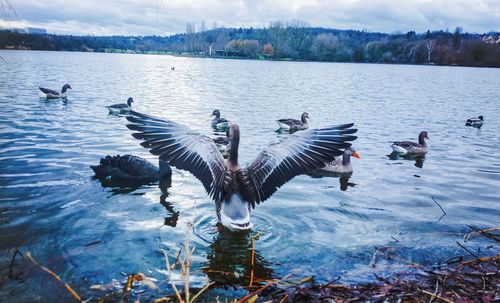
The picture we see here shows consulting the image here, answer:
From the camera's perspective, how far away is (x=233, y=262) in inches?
237

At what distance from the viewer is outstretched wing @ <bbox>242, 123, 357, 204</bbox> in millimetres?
6422

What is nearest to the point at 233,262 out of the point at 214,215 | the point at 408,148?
the point at 214,215

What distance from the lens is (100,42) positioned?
193 m

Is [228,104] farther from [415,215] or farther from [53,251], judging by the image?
[53,251]

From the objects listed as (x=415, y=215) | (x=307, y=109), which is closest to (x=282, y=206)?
(x=415, y=215)

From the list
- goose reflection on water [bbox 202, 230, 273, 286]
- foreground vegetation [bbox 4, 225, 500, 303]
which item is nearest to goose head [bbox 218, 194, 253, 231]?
goose reflection on water [bbox 202, 230, 273, 286]

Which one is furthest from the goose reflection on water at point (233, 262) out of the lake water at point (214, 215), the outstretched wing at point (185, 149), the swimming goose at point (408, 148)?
the swimming goose at point (408, 148)

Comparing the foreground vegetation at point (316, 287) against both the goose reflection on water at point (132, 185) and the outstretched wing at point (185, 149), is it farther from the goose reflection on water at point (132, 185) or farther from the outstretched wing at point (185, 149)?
the goose reflection on water at point (132, 185)

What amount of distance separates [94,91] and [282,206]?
81.2 ft

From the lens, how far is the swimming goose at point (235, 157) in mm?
6289

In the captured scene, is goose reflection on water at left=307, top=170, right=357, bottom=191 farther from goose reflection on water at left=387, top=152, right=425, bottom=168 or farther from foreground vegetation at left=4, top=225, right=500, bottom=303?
Result: foreground vegetation at left=4, top=225, right=500, bottom=303

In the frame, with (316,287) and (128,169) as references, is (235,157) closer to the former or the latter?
(316,287)

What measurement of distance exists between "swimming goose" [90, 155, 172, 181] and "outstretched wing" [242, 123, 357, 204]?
4.12 m

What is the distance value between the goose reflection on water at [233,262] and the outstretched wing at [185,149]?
30.2 inches
